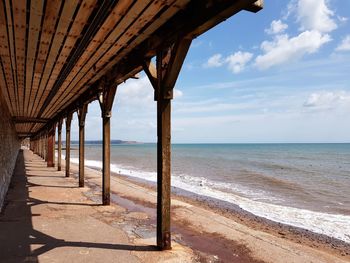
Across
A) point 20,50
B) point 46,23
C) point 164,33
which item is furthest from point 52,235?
point 164,33

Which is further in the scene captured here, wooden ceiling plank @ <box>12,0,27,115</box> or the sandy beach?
the sandy beach

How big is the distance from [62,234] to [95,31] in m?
3.76

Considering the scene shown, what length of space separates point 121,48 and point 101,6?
1996mm

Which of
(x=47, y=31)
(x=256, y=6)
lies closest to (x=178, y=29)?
(x=256, y=6)

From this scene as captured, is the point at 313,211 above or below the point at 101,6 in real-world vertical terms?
below

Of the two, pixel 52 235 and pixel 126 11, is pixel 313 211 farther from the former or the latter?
pixel 126 11

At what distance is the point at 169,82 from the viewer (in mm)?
4852

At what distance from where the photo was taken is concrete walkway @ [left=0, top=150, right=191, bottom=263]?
188 inches

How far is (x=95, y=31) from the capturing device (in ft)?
14.3

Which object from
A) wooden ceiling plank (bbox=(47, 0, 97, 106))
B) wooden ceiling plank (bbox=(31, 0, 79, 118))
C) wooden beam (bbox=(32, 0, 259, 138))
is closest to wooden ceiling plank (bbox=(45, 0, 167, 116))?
wooden beam (bbox=(32, 0, 259, 138))

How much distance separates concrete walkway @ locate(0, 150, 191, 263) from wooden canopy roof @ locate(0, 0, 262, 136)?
10.4 feet

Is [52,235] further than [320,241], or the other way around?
[320,241]

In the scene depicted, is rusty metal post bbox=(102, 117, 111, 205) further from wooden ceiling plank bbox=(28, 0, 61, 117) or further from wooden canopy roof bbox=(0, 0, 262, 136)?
wooden ceiling plank bbox=(28, 0, 61, 117)

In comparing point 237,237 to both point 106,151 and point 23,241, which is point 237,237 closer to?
point 23,241
